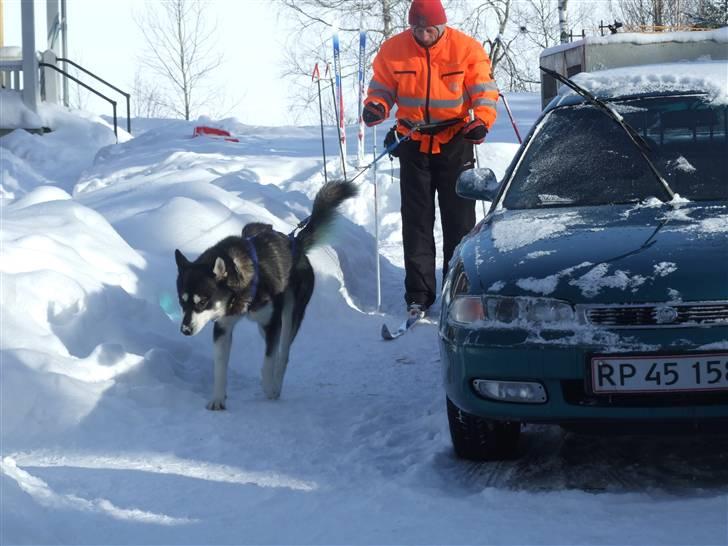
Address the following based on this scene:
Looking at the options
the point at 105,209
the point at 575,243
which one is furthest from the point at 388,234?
the point at 575,243

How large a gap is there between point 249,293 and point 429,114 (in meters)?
2.26

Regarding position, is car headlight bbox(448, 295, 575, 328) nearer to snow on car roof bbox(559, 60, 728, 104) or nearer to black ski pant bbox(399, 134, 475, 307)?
snow on car roof bbox(559, 60, 728, 104)

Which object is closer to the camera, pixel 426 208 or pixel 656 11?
pixel 426 208

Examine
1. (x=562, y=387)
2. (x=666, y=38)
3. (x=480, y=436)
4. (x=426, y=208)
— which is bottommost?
(x=480, y=436)

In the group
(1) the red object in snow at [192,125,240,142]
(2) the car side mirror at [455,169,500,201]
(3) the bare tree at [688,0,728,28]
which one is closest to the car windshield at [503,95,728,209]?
(2) the car side mirror at [455,169,500,201]

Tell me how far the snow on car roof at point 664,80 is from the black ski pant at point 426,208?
2074mm

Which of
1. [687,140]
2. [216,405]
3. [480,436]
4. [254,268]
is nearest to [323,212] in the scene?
[254,268]

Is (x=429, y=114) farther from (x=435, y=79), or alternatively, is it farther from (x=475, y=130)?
(x=475, y=130)

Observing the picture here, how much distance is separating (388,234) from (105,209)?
3.66 meters

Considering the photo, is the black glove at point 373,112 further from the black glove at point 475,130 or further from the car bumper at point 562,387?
the car bumper at point 562,387

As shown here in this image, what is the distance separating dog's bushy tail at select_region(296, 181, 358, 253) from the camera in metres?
6.32

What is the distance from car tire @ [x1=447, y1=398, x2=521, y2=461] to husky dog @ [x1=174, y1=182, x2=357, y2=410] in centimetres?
153

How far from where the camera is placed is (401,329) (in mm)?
7098

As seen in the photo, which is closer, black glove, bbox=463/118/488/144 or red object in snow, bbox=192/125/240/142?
black glove, bbox=463/118/488/144
